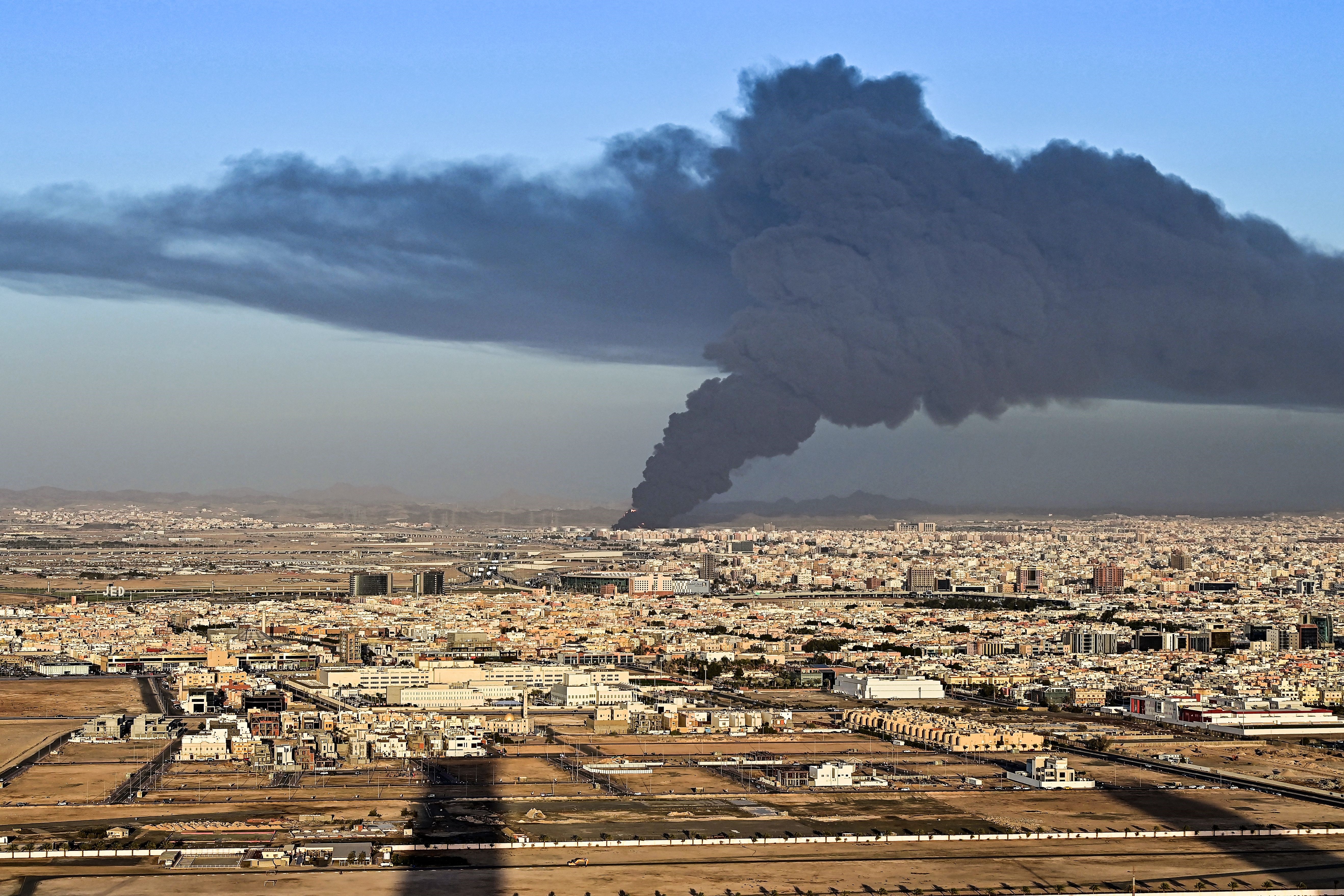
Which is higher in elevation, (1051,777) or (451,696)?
(1051,777)

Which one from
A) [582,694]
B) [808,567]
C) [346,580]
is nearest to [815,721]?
[582,694]

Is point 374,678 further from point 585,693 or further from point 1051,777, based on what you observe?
point 1051,777

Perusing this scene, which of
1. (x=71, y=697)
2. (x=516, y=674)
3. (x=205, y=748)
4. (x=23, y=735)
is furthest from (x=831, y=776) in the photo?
(x=71, y=697)

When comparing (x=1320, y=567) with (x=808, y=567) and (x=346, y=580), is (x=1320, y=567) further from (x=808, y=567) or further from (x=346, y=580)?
(x=346, y=580)

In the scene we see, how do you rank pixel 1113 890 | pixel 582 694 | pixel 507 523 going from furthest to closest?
pixel 507 523, pixel 582 694, pixel 1113 890

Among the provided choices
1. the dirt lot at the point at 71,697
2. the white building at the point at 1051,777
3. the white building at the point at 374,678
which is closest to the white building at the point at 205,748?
the dirt lot at the point at 71,697

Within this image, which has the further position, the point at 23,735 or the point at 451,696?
the point at 451,696

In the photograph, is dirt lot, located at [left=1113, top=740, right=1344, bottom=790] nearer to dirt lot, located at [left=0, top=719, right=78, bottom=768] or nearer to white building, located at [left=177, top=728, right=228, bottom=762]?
white building, located at [left=177, top=728, right=228, bottom=762]

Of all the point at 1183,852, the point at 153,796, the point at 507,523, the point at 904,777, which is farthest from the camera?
the point at 507,523
